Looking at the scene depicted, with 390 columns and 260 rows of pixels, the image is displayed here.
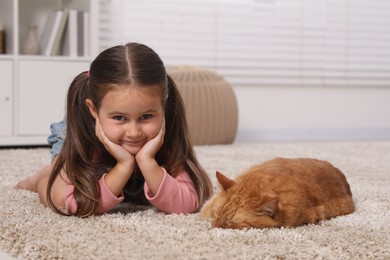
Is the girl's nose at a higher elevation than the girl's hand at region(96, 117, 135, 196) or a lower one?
higher

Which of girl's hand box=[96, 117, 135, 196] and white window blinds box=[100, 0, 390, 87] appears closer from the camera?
girl's hand box=[96, 117, 135, 196]

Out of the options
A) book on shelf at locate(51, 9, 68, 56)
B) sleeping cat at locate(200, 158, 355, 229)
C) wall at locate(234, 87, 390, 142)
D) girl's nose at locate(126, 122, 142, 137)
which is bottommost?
wall at locate(234, 87, 390, 142)

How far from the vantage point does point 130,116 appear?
45.9 inches

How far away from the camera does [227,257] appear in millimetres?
890

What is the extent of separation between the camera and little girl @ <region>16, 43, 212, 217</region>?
46.3 inches

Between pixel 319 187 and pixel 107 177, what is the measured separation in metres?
0.42

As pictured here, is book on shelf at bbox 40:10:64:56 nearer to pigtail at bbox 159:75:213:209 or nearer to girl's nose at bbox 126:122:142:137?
pigtail at bbox 159:75:213:209

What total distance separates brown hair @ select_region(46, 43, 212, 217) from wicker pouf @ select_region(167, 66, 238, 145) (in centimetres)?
172

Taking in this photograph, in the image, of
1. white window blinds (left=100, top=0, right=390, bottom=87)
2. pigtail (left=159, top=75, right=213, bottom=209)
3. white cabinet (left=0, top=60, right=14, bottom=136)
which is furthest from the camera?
white window blinds (left=100, top=0, right=390, bottom=87)

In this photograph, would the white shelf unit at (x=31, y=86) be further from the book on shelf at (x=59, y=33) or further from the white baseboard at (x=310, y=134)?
the white baseboard at (x=310, y=134)

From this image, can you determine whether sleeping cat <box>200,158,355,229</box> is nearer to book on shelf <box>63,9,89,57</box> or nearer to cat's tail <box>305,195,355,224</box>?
cat's tail <box>305,195,355,224</box>

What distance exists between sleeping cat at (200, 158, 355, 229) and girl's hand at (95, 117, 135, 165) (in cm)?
18

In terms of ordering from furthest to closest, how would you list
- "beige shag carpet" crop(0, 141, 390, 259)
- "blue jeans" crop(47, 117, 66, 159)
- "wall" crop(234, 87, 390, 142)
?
"wall" crop(234, 87, 390, 142) < "blue jeans" crop(47, 117, 66, 159) < "beige shag carpet" crop(0, 141, 390, 259)

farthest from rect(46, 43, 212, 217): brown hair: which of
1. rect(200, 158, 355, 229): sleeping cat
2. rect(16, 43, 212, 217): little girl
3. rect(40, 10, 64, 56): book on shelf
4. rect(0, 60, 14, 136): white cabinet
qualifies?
rect(40, 10, 64, 56): book on shelf
